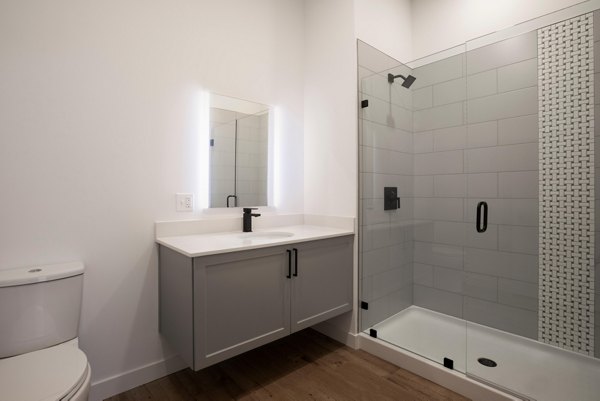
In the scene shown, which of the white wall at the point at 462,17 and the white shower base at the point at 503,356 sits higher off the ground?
the white wall at the point at 462,17

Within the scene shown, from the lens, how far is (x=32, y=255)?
4.63ft

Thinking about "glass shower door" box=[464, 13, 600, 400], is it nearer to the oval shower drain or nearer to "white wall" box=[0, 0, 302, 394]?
the oval shower drain

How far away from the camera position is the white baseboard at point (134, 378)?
5.18ft

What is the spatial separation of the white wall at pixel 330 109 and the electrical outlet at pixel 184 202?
0.98 meters

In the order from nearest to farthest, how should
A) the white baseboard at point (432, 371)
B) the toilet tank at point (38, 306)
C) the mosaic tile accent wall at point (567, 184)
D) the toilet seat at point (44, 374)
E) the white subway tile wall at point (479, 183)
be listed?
the toilet seat at point (44, 374) → the toilet tank at point (38, 306) → the white baseboard at point (432, 371) → the mosaic tile accent wall at point (567, 184) → the white subway tile wall at point (479, 183)

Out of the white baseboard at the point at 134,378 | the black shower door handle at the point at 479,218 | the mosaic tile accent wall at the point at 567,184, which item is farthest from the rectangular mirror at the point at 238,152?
the mosaic tile accent wall at the point at 567,184

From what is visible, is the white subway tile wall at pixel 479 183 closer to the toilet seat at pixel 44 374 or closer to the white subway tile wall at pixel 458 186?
the white subway tile wall at pixel 458 186

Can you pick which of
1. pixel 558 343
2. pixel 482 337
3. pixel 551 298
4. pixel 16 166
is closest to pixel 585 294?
pixel 551 298

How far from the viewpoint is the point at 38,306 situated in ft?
4.19

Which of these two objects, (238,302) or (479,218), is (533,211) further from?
(238,302)

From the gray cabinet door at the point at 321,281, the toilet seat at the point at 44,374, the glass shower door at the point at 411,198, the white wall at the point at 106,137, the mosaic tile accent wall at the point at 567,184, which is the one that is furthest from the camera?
the glass shower door at the point at 411,198

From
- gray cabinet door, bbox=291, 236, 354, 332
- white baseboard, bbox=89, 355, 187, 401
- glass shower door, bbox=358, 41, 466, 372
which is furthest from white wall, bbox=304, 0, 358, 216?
white baseboard, bbox=89, 355, 187, 401

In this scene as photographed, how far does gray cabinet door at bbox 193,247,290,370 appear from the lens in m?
1.41

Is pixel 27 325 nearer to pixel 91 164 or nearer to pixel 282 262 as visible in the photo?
pixel 91 164
